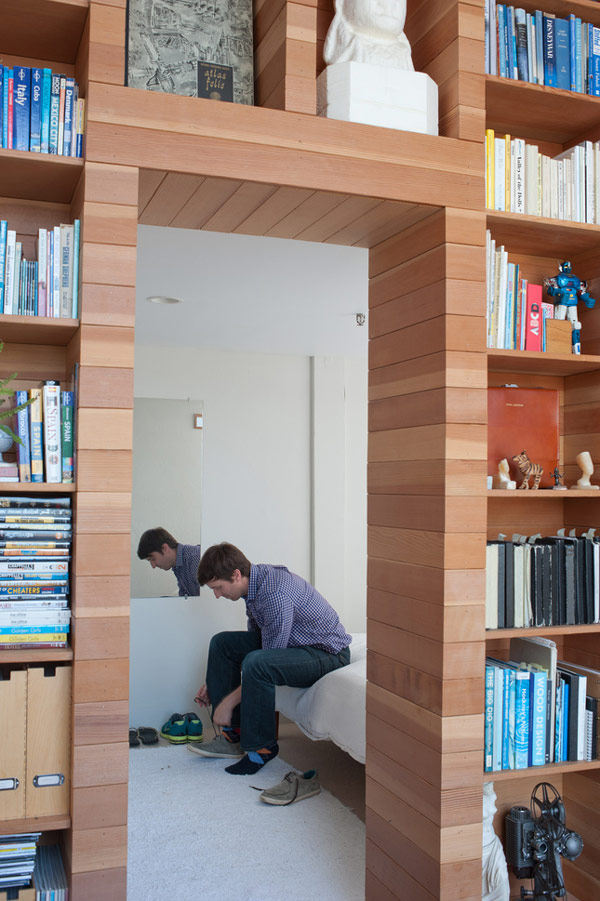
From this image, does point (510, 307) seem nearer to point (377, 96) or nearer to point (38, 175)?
point (377, 96)

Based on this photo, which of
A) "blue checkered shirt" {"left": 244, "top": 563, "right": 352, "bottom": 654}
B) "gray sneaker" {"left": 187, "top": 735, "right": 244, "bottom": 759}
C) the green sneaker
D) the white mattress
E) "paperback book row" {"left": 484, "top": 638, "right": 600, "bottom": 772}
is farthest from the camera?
the green sneaker

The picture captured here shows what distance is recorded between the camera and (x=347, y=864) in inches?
123

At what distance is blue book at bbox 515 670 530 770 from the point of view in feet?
7.82

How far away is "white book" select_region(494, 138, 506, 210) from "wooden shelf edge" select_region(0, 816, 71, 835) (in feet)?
6.28

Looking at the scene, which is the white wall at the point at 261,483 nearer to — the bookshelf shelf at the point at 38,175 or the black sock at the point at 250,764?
the black sock at the point at 250,764

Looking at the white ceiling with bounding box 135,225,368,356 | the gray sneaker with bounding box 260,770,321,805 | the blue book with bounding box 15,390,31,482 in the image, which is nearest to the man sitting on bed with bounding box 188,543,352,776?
the gray sneaker with bounding box 260,770,321,805

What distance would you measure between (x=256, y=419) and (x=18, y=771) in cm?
389

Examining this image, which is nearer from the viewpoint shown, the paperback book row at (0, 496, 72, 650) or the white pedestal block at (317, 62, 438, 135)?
the paperback book row at (0, 496, 72, 650)

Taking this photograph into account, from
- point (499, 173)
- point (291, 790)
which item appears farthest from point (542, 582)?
point (291, 790)

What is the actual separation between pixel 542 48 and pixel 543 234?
1.76ft

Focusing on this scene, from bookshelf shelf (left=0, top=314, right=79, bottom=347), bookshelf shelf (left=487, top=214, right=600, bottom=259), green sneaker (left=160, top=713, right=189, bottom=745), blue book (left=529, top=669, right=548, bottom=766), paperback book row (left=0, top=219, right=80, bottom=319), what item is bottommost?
green sneaker (left=160, top=713, right=189, bottom=745)

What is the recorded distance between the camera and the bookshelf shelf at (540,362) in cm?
238

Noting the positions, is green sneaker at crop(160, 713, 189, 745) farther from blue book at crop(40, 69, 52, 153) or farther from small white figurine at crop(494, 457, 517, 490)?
blue book at crop(40, 69, 52, 153)

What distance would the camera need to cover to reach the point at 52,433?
6.45ft
